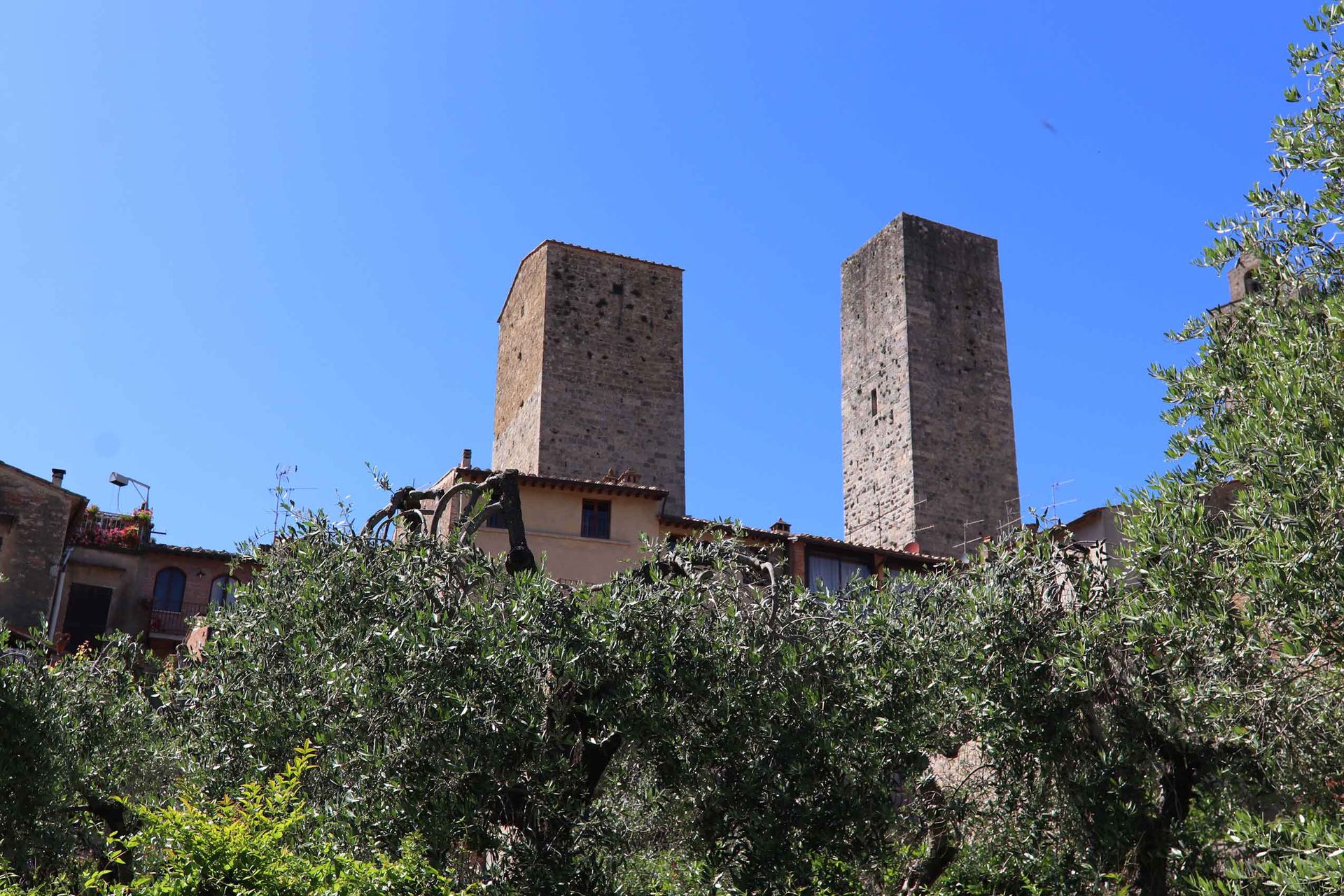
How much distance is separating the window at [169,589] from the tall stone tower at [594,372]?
817cm

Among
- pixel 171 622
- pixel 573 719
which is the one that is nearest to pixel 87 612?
pixel 171 622

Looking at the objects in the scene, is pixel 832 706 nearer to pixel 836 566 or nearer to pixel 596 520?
pixel 596 520

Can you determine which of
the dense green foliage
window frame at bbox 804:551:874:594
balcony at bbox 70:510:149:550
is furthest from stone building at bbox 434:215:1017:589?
the dense green foliage

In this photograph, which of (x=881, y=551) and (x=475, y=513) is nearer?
(x=475, y=513)

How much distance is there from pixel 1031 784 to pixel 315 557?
6297mm

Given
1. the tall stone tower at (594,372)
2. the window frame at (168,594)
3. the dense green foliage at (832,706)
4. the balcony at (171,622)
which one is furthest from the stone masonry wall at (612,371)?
the dense green foliage at (832,706)

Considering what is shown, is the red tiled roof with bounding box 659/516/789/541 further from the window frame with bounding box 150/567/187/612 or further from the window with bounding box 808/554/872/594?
the window frame with bounding box 150/567/187/612

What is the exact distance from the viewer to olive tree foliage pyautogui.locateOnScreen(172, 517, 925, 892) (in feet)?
30.5

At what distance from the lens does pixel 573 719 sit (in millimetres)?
10016

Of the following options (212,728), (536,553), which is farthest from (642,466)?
(212,728)

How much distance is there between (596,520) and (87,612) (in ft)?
46.2

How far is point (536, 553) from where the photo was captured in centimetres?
2378

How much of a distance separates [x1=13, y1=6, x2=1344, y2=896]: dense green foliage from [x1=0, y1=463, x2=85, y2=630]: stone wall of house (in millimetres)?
18668

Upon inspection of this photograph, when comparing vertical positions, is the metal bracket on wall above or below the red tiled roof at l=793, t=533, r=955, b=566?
below
